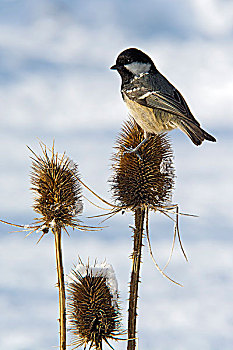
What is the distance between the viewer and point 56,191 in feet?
21.4

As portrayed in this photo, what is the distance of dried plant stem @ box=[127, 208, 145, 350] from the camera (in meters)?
6.52

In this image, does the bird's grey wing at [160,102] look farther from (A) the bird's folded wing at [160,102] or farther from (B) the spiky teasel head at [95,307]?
(B) the spiky teasel head at [95,307]

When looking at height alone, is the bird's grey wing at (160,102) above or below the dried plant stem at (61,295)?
above

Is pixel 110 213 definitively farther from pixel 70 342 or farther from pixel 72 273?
pixel 70 342

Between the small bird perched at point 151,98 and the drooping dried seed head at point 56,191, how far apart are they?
1.07m

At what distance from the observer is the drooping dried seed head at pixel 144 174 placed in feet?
22.0

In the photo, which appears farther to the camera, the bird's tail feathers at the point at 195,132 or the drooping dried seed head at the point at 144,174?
the drooping dried seed head at the point at 144,174

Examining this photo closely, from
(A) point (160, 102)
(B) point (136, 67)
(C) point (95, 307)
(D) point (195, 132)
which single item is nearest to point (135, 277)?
(C) point (95, 307)

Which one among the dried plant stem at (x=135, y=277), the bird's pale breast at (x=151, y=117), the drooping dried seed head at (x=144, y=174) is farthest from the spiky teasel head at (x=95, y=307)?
the bird's pale breast at (x=151, y=117)

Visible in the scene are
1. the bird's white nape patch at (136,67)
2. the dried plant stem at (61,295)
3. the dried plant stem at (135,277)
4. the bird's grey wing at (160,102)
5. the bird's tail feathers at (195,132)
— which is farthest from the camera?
the dried plant stem at (135,277)

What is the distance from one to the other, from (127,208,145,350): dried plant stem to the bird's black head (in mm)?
1576

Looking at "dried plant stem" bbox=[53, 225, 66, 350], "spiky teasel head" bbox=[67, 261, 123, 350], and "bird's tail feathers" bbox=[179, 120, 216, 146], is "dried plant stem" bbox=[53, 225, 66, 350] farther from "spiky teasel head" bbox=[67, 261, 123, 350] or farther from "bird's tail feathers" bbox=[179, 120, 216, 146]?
"bird's tail feathers" bbox=[179, 120, 216, 146]

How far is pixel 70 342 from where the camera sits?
21.8 feet

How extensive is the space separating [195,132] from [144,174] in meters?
1.01
